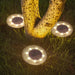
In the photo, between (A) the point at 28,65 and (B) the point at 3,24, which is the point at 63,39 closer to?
(A) the point at 28,65

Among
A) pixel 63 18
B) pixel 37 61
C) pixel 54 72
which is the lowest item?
pixel 54 72

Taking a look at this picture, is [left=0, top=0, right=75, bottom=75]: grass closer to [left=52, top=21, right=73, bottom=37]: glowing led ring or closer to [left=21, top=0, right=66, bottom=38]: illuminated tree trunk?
[left=52, top=21, right=73, bottom=37]: glowing led ring

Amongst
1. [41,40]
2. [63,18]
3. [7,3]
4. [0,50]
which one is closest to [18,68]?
[0,50]

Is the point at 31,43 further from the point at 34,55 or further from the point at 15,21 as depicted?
the point at 15,21

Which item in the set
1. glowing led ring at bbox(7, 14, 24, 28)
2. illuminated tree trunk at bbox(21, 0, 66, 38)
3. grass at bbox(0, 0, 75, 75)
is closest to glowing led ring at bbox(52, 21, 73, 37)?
grass at bbox(0, 0, 75, 75)

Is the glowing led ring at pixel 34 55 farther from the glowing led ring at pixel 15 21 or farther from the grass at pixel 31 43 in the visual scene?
the glowing led ring at pixel 15 21

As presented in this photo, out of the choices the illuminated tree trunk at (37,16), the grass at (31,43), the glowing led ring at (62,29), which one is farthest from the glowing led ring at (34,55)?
the glowing led ring at (62,29)

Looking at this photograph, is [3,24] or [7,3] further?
[7,3]
